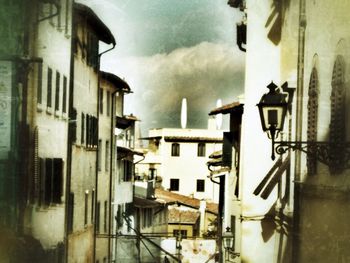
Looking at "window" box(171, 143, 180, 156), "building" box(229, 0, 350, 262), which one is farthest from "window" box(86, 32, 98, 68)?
"window" box(171, 143, 180, 156)

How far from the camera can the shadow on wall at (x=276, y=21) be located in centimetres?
972

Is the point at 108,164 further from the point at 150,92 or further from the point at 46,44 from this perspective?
the point at 46,44

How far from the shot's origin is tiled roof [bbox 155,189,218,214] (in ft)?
45.8

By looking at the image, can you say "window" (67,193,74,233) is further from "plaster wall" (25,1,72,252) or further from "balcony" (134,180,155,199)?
"balcony" (134,180,155,199)

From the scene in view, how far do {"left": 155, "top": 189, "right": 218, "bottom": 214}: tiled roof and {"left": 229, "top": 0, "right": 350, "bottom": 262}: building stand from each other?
393 cm

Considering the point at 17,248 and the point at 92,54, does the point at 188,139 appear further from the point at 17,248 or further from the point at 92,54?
the point at 17,248

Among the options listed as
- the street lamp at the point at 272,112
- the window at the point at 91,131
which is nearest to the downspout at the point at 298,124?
the street lamp at the point at 272,112

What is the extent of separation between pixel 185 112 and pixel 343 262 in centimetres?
409

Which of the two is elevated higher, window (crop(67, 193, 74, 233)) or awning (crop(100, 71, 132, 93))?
awning (crop(100, 71, 132, 93))

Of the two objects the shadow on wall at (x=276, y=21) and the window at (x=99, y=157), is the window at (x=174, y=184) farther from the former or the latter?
the shadow on wall at (x=276, y=21)

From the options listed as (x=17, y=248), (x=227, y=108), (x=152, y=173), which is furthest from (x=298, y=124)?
(x=152, y=173)

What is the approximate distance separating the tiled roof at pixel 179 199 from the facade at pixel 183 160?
15 centimetres

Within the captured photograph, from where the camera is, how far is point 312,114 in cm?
848

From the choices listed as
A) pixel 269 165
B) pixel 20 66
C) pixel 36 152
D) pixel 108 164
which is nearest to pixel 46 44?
pixel 20 66
